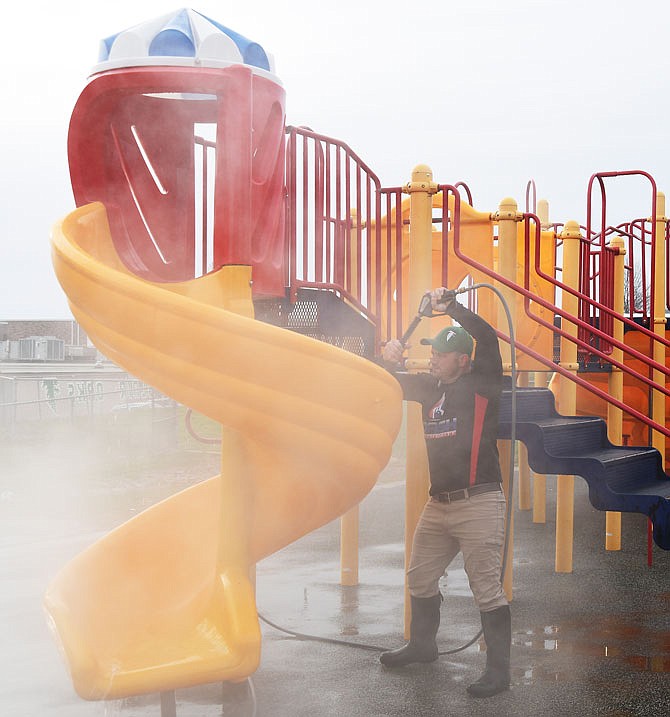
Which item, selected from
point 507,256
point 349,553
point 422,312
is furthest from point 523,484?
point 422,312

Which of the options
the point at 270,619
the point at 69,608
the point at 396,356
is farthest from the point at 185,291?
the point at 270,619

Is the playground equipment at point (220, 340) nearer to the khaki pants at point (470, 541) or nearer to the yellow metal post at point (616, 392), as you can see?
the khaki pants at point (470, 541)

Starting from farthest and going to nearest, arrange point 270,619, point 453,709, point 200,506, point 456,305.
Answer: point 270,619
point 200,506
point 456,305
point 453,709

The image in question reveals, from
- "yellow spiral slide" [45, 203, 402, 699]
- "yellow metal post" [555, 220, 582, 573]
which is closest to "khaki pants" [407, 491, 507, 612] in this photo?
"yellow spiral slide" [45, 203, 402, 699]

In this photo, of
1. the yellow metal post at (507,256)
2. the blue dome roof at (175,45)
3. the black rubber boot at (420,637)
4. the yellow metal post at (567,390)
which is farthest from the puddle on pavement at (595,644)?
the blue dome roof at (175,45)

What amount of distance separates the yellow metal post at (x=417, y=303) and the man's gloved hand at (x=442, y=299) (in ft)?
2.79

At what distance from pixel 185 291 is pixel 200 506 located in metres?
1.62

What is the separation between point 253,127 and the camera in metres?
5.33

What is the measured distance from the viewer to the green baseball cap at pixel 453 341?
17.8 feet

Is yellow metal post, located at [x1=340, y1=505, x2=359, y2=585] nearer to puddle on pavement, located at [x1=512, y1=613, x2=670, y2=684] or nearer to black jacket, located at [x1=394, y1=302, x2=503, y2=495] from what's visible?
puddle on pavement, located at [x1=512, y1=613, x2=670, y2=684]

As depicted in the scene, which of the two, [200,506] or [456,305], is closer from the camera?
[456,305]

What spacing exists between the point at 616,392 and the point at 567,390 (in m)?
1.35

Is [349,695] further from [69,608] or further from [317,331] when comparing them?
[317,331]

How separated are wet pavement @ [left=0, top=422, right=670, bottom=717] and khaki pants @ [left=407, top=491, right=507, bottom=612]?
59 cm
